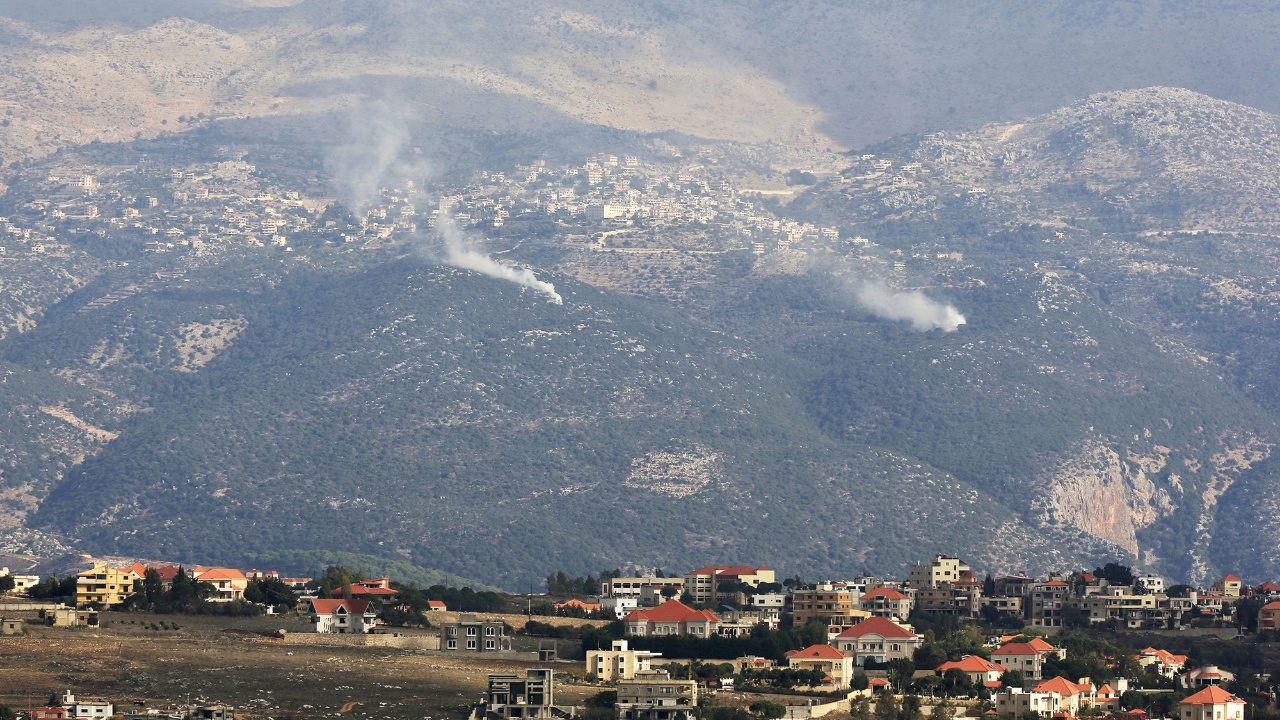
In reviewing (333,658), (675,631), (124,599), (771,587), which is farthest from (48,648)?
(771,587)

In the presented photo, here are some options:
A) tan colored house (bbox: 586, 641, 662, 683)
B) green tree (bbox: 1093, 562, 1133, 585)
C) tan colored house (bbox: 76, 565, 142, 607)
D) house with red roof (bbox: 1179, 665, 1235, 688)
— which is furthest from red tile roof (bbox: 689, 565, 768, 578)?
tan colored house (bbox: 586, 641, 662, 683)

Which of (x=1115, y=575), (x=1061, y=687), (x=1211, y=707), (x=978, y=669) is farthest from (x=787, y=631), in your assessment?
(x=1115, y=575)

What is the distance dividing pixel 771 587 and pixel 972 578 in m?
12.1

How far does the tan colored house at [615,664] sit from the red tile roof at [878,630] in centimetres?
1344

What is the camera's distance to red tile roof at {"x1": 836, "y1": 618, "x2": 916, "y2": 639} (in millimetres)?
135000

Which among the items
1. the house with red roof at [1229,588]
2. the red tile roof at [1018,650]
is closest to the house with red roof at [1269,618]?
the house with red roof at [1229,588]

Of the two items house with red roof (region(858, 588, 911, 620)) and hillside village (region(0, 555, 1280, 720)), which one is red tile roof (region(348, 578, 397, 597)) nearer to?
hillside village (region(0, 555, 1280, 720))

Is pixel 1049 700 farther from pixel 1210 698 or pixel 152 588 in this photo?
pixel 152 588

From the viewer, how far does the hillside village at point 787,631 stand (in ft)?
387

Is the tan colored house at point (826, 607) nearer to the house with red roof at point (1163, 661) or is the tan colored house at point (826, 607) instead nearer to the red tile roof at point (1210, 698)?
the house with red roof at point (1163, 661)

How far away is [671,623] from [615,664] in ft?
45.0

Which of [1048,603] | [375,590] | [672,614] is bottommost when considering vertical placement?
[672,614]

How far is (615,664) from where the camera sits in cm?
12338

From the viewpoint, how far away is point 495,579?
629 ft
